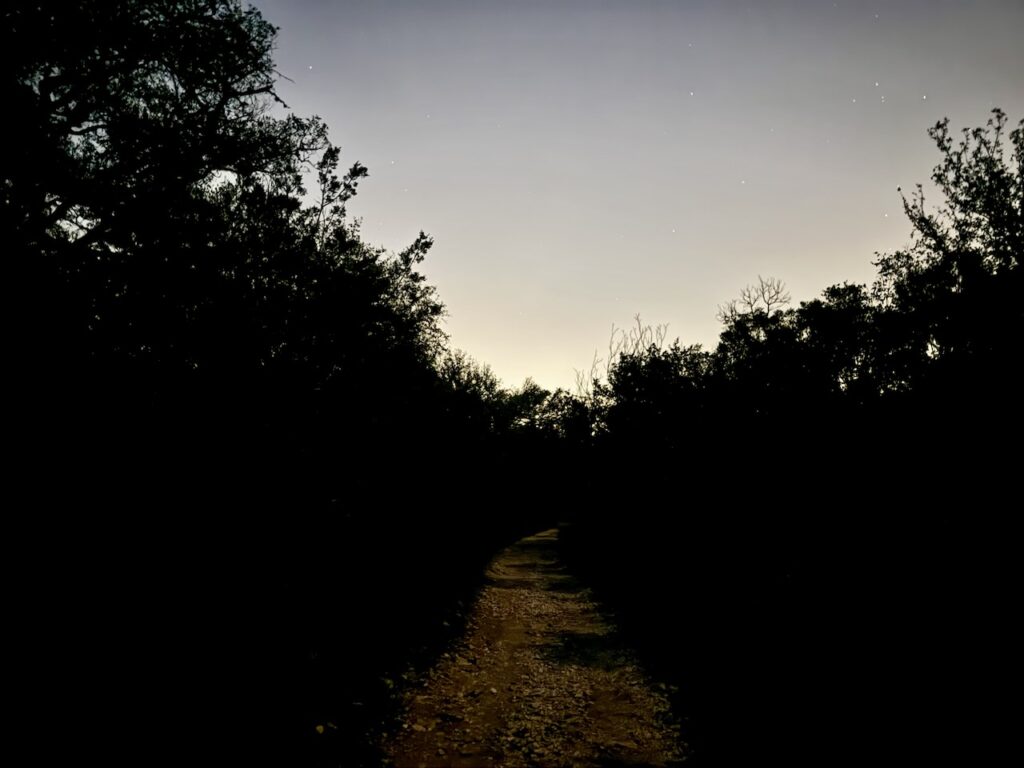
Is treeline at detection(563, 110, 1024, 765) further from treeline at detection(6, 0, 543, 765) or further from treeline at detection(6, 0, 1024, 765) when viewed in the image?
treeline at detection(6, 0, 543, 765)

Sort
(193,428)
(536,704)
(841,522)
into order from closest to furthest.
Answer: (193,428) < (536,704) < (841,522)

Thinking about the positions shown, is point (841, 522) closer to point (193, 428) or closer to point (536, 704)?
point (536, 704)

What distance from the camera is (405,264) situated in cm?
1911

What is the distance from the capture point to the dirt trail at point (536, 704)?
604 centimetres

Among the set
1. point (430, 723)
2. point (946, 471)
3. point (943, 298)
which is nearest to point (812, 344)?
point (943, 298)

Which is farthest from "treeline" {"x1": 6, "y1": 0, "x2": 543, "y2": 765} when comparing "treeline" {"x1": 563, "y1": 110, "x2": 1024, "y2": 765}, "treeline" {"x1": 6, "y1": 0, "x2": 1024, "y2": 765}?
"treeline" {"x1": 563, "y1": 110, "x2": 1024, "y2": 765}

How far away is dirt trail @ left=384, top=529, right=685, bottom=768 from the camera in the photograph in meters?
6.04

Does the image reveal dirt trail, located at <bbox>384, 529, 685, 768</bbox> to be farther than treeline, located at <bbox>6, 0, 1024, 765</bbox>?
Yes

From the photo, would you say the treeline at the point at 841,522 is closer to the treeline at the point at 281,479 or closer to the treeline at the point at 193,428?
the treeline at the point at 281,479

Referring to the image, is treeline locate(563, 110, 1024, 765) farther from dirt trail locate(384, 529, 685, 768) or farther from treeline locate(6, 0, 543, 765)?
treeline locate(6, 0, 543, 765)

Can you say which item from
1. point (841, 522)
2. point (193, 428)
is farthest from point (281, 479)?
point (841, 522)

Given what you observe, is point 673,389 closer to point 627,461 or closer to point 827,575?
point 627,461

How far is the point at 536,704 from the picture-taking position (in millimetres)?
7570

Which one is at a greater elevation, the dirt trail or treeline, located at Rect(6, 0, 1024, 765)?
treeline, located at Rect(6, 0, 1024, 765)
